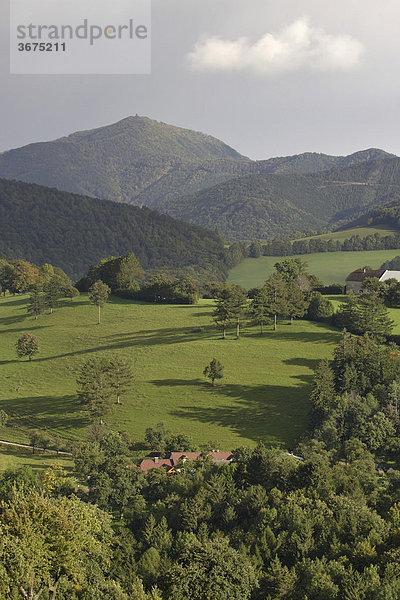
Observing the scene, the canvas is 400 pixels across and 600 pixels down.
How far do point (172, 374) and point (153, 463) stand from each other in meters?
24.6

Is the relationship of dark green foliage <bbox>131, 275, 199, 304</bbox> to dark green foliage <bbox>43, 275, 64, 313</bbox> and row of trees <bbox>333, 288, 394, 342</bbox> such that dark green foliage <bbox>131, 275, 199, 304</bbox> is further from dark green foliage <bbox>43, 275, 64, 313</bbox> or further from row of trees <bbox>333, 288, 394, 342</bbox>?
row of trees <bbox>333, 288, 394, 342</bbox>

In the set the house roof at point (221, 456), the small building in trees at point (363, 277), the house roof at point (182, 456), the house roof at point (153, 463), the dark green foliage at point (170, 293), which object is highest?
the small building in trees at point (363, 277)

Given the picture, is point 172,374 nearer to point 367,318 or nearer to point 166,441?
point 166,441

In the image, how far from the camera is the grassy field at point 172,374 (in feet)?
197

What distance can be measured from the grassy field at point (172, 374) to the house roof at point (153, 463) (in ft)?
20.3

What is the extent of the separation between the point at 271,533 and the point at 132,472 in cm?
1592

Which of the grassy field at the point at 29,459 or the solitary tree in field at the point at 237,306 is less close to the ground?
the solitary tree in field at the point at 237,306

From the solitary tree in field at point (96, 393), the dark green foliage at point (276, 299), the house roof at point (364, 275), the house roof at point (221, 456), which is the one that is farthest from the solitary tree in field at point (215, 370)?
the house roof at point (364, 275)

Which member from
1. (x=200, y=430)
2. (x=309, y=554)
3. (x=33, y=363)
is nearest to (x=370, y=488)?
(x=309, y=554)

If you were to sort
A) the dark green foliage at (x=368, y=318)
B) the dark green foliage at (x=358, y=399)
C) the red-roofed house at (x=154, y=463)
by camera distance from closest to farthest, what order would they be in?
1. the red-roofed house at (x=154, y=463)
2. the dark green foliage at (x=358, y=399)
3. the dark green foliage at (x=368, y=318)

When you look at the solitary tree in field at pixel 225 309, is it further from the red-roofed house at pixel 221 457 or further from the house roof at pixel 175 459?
the red-roofed house at pixel 221 457

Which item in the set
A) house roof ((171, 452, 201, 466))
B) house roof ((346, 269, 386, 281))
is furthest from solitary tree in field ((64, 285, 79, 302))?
house roof ((171, 452, 201, 466))

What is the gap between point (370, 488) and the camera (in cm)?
4134

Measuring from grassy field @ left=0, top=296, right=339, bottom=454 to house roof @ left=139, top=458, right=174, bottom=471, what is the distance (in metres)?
6.20
